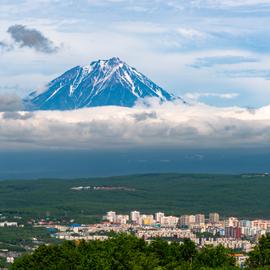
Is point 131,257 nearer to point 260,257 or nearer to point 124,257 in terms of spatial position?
point 124,257

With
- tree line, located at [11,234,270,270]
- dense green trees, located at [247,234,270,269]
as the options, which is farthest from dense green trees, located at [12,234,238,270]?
dense green trees, located at [247,234,270,269]

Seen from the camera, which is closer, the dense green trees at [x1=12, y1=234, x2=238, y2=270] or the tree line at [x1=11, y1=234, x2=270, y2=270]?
the dense green trees at [x1=12, y1=234, x2=238, y2=270]

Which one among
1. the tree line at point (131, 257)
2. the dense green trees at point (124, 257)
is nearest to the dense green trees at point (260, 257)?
the tree line at point (131, 257)

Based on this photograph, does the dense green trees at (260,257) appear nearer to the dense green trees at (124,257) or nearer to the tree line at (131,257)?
the tree line at (131,257)

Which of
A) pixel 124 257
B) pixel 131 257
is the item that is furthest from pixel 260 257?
pixel 124 257

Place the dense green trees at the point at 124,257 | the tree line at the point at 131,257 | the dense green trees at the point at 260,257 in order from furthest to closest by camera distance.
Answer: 1. the dense green trees at the point at 260,257
2. the tree line at the point at 131,257
3. the dense green trees at the point at 124,257

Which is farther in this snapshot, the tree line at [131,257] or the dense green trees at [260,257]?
the dense green trees at [260,257]

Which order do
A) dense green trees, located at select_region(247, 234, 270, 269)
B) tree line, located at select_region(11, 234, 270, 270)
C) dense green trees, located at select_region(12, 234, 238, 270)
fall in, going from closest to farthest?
dense green trees, located at select_region(12, 234, 238, 270), tree line, located at select_region(11, 234, 270, 270), dense green trees, located at select_region(247, 234, 270, 269)

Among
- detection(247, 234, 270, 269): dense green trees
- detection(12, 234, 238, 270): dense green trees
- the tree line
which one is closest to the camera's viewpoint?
detection(12, 234, 238, 270): dense green trees

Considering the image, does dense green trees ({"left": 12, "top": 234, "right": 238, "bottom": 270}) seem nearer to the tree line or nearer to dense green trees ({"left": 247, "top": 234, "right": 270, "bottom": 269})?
the tree line
